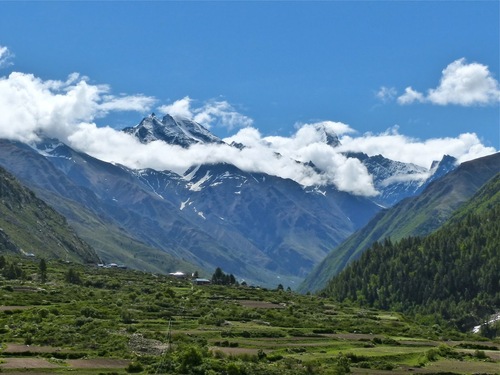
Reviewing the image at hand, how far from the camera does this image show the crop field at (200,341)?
9000 centimetres

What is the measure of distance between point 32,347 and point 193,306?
3071 inches

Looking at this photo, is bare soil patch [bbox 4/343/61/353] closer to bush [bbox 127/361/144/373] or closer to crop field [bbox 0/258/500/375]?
crop field [bbox 0/258/500/375]

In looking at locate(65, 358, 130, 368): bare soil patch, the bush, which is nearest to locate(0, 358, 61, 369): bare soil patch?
locate(65, 358, 130, 368): bare soil patch

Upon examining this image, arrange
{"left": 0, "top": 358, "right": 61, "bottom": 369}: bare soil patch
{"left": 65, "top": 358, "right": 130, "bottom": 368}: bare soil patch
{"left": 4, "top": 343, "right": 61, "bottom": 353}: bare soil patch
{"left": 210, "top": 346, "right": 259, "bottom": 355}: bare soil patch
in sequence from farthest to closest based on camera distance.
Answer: {"left": 210, "top": 346, "right": 259, "bottom": 355}: bare soil patch → {"left": 4, "top": 343, "right": 61, "bottom": 353}: bare soil patch → {"left": 65, "top": 358, "right": 130, "bottom": 368}: bare soil patch → {"left": 0, "top": 358, "right": 61, "bottom": 369}: bare soil patch

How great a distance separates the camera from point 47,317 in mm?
128375

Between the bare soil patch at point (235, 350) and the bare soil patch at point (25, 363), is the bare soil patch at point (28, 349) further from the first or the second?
the bare soil patch at point (235, 350)

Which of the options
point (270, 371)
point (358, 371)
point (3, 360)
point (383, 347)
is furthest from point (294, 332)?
point (3, 360)

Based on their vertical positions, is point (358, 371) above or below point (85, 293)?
below

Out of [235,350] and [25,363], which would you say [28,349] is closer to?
[25,363]

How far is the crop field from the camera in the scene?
90.0 m

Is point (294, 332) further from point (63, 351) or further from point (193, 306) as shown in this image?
point (63, 351)

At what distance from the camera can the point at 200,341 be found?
4441 inches

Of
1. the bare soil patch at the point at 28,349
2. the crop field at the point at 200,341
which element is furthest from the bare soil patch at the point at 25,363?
the bare soil patch at the point at 28,349

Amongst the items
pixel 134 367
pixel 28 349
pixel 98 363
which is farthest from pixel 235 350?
pixel 28 349
